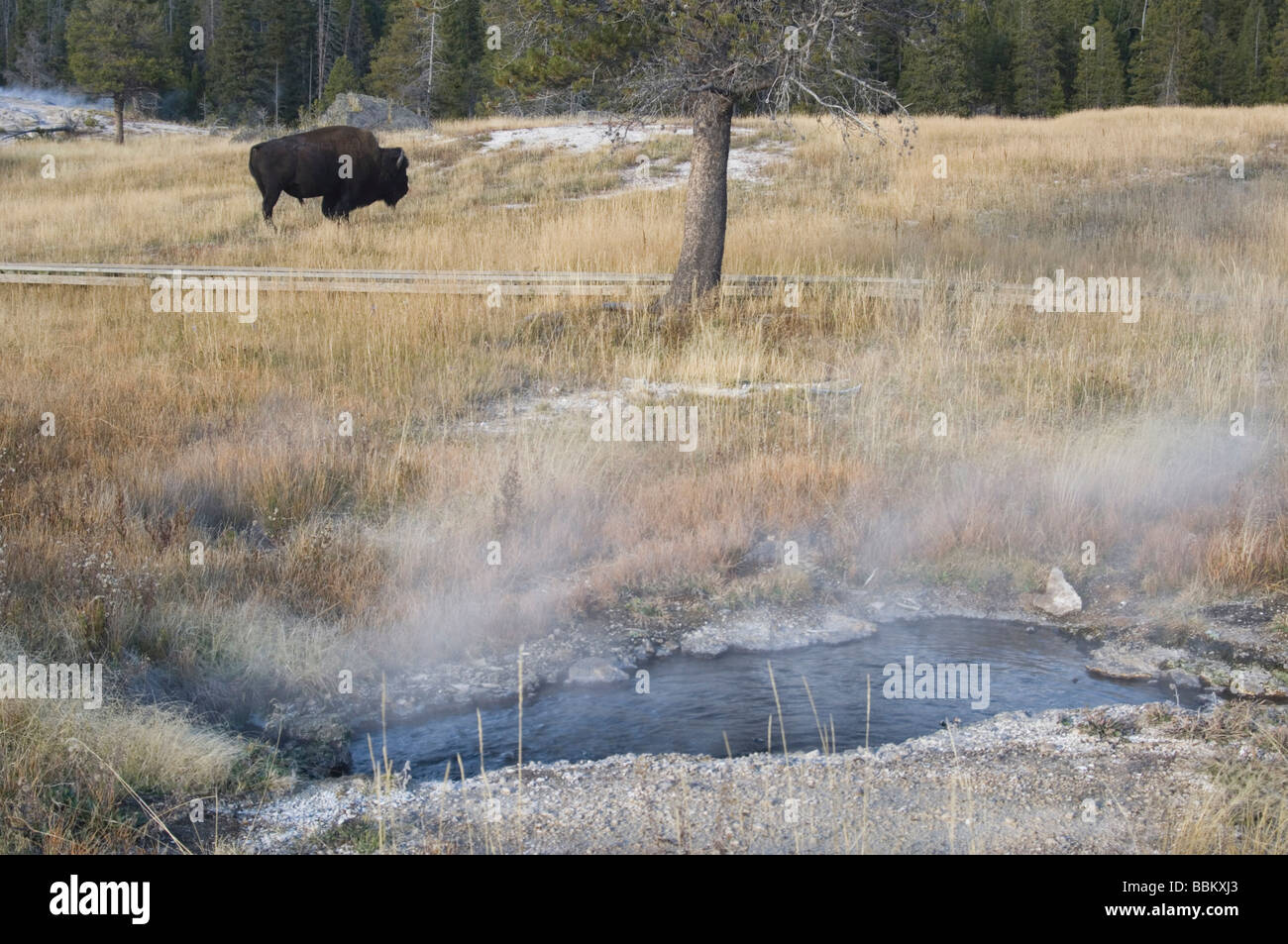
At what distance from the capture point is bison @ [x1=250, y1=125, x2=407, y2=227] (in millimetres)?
17172

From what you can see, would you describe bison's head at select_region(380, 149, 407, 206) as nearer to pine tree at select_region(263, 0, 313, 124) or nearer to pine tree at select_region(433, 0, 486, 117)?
pine tree at select_region(433, 0, 486, 117)

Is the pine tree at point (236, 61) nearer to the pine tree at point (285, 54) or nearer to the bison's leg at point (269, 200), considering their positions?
the pine tree at point (285, 54)

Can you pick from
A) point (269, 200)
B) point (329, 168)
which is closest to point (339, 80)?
point (329, 168)

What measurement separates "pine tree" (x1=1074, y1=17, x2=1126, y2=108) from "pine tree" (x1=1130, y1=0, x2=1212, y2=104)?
1.64 metres

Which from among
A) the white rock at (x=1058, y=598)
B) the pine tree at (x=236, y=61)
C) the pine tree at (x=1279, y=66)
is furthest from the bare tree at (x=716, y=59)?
the pine tree at (x=1279, y=66)

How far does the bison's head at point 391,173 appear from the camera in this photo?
1833 centimetres

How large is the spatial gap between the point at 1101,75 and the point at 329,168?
43.5 meters

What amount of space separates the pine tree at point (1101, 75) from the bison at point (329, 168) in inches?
1605

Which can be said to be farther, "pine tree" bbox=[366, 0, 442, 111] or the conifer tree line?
the conifer tree line

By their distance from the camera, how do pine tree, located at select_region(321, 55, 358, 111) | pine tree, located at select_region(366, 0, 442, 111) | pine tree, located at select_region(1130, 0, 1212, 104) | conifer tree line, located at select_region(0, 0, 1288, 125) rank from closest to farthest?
1. pine tree, located at select_region(321, 55, 358, 111)
2. pine tree, located at select_region(366, 0, 442, 111)
3. conifer tree line, located at select_region(0, 0, 1288, 125)
4. pine tree, located at select_region(1130, 0, 1212, 104)

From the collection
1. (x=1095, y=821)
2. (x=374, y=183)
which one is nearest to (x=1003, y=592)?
(x=1095, y=821)

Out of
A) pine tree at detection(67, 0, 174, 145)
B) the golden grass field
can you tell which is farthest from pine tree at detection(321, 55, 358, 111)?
the golden grass field

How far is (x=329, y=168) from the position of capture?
57.6 ft

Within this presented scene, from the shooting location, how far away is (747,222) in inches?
598
